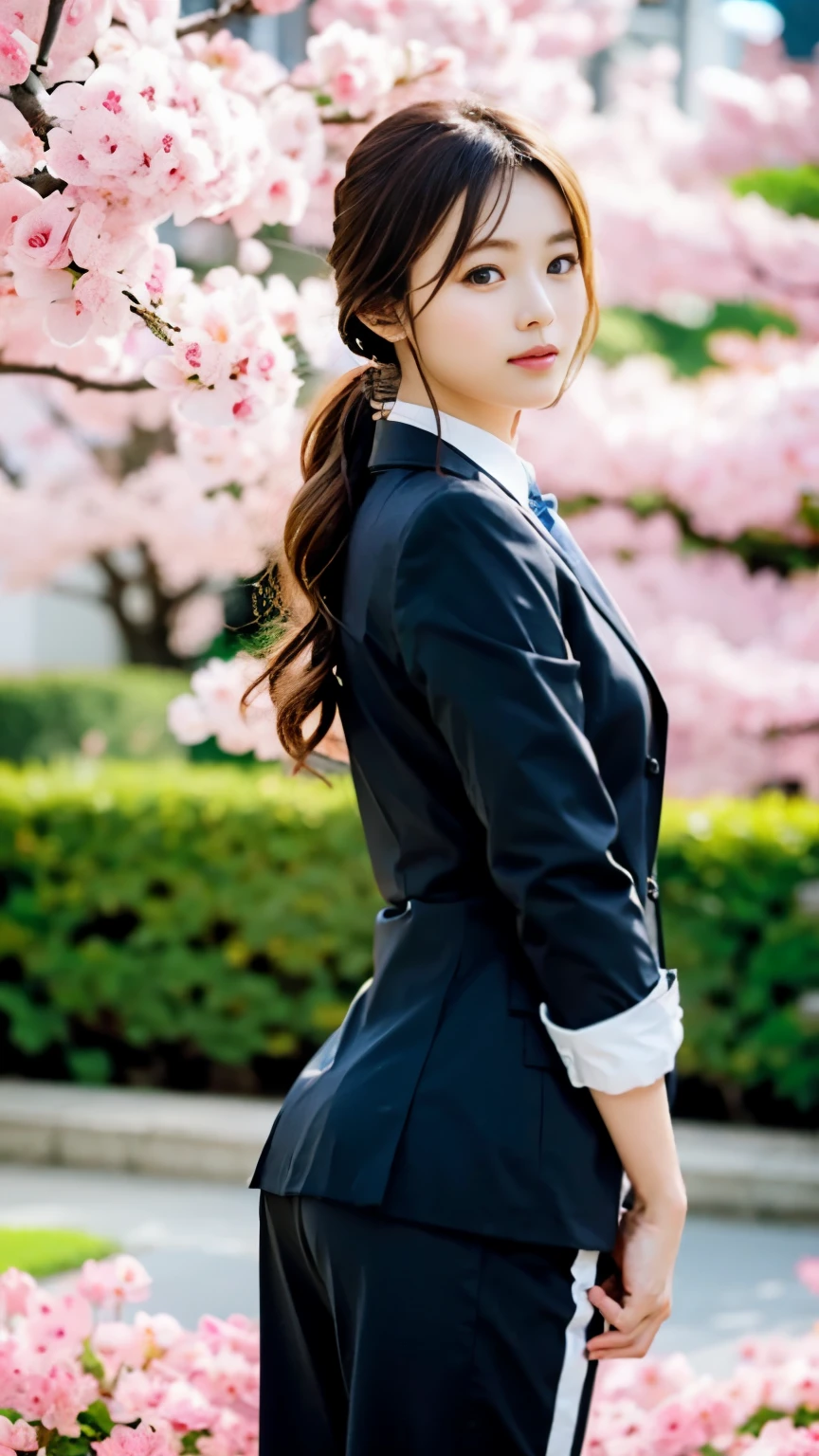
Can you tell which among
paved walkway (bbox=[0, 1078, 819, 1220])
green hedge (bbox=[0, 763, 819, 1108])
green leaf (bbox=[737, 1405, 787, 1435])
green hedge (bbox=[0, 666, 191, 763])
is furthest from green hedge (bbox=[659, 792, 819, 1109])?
green hedge (bbox=[0, 666, 191, 763])

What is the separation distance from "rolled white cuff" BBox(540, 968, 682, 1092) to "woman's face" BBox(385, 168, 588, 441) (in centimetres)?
61

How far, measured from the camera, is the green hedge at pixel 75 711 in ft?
37.5

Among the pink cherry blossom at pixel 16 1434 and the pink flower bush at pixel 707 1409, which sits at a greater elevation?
the pink cherry blossom at pixel 16 1434

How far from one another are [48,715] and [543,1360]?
1033cm

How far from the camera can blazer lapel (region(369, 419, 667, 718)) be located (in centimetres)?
164

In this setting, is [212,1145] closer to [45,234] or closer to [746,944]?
[746,944]

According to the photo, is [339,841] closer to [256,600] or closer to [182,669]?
[256,600]

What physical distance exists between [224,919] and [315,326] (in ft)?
11.3

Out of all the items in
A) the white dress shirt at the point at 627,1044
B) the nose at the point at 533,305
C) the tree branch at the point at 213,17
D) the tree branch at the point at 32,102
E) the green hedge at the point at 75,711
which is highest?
the tree branch at the point at 213,17

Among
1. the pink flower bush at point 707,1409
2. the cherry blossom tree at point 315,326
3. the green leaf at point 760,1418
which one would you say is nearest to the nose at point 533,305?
the cherry blossom tree at point 315,326

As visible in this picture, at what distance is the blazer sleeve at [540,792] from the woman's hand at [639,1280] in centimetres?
16

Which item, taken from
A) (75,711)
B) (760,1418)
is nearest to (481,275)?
(760,1418)

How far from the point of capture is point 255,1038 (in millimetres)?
5754

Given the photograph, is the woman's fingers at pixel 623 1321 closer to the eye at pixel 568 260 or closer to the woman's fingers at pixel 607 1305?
the woman's fingers at pixel 607 1305
